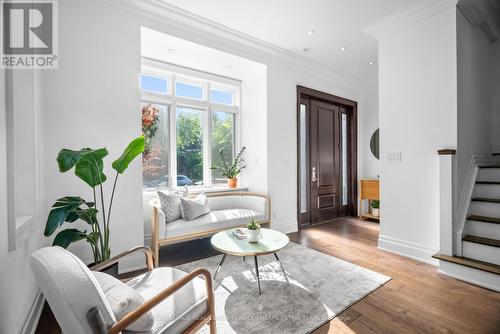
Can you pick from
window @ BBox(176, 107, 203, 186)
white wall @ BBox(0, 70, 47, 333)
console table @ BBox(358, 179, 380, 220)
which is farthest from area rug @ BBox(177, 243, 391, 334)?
console table @ BBox(358, 179, 380, 220)

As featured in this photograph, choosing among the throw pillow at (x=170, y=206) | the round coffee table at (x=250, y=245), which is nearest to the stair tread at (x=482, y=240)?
the round coffee table at (x=250, y=245)

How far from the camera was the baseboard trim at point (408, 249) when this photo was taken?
2.98 m

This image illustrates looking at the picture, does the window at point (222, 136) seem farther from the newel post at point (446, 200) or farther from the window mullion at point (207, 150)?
the newel post at point (446, 200)

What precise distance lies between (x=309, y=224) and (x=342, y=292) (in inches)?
100

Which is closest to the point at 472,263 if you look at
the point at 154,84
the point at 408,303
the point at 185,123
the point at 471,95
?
the point at 408,303

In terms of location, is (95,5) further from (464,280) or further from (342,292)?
(464,280)

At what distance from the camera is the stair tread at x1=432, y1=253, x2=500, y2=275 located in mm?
2363

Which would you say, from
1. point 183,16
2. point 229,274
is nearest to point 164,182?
point 229,274

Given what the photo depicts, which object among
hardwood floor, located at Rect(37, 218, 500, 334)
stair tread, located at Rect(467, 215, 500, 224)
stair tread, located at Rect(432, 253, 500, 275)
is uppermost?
stair tread, located at Rect(467, 215, 500, 224)

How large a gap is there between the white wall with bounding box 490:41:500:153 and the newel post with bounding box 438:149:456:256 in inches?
79.1

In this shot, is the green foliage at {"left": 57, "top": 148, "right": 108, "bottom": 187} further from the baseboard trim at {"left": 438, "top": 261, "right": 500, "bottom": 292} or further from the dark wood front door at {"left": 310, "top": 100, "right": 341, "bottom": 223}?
the dark wood front door at {"left": 310, "top": 100, "right": 341, "bottom": 223}

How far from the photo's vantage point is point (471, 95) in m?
3.18

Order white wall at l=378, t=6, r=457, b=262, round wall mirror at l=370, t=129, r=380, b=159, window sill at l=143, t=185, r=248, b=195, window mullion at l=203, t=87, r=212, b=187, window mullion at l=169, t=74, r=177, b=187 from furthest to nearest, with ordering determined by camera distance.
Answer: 1. round wall mirror at l=370, t=129, r=380, b=159
2. window mullion at l=203, t=87, r=212, b=187
3. window mullion at l=169, t=74, r=177, b=187
4. window sill at l=143, t=185, r=248, b=195
5. white wall at l=378, t=6, r=457, b=262

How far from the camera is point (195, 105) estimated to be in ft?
13.8
